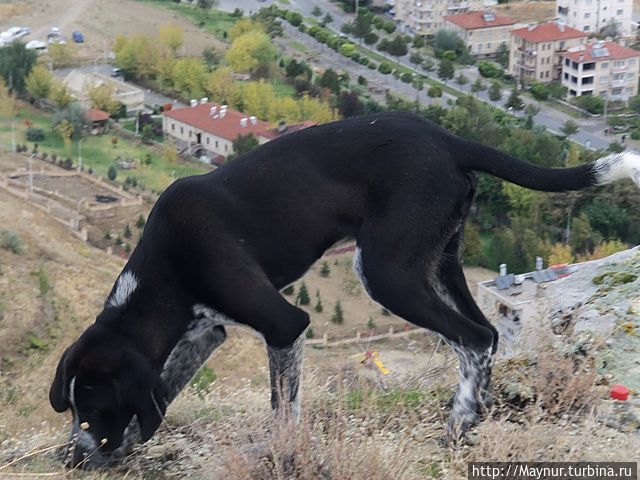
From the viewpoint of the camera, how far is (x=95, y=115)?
49406 mm

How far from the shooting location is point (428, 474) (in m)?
6.38

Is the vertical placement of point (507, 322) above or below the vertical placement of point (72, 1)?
above

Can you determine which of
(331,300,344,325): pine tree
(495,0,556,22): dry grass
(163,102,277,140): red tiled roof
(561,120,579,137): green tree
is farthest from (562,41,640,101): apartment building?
(331,300,344,325): pine tree

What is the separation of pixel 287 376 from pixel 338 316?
2737cm

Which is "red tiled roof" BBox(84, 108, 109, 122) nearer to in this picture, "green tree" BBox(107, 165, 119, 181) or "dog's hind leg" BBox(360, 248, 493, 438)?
"green tree" BBox(107, 165, 119, 181)

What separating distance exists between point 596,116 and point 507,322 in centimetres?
4331

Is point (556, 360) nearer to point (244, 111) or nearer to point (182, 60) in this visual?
point (244, 111)

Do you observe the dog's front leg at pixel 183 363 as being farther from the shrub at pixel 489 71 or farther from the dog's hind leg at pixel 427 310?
the shrub at pixel 489 71

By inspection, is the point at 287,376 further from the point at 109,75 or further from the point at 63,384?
the point at 109,75

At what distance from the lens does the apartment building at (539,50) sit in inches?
2317

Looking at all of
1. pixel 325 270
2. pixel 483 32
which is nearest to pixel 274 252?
pixel 325 270

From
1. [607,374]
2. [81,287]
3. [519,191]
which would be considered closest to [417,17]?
[519,191]

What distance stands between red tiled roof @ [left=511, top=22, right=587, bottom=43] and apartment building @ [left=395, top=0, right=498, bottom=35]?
6.96 m

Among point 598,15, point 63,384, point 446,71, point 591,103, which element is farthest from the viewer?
point 598,15
